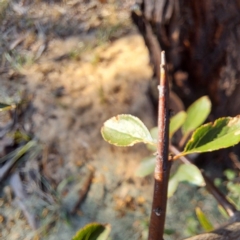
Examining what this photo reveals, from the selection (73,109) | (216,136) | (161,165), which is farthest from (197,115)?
(73,109)

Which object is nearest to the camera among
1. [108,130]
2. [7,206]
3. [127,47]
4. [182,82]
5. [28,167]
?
[108,130]

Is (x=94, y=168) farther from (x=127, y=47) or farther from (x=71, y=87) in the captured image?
(x=127, y=47)

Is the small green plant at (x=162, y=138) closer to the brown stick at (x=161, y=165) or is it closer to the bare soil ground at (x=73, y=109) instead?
the brown stick at (x=161, y=165)

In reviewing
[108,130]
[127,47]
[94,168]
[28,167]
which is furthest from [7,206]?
[108,130]

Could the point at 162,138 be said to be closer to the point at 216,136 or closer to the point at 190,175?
the point at 216,136

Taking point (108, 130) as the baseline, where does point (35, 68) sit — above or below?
above

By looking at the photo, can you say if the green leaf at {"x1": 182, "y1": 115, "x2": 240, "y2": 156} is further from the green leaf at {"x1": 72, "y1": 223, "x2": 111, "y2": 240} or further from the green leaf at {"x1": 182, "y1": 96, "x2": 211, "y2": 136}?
the green leaf at {"x1": 182, "y1": 96, "x2": 211, "y2": 136}
